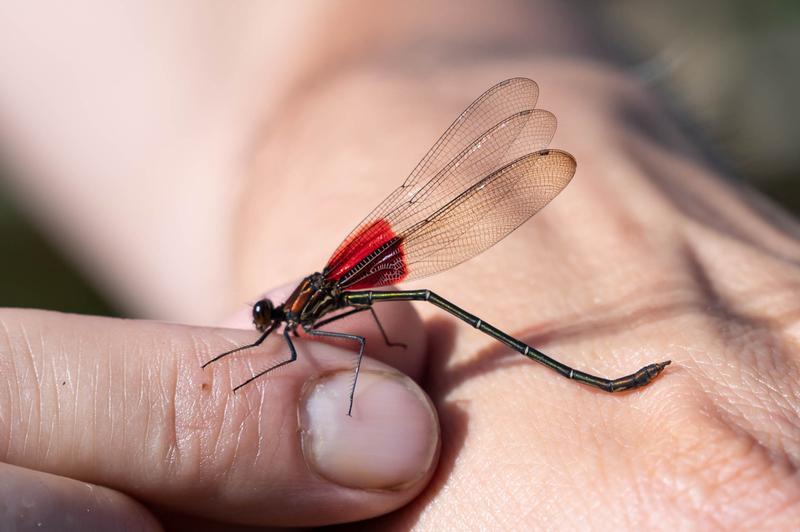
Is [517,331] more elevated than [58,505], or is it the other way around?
[517,331]

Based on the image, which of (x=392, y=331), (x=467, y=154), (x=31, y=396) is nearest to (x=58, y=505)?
(x=31, y=396)

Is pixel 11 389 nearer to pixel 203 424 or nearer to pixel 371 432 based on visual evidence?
pixel 203 424

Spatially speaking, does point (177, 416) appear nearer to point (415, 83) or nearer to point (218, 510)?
point (218, 510)

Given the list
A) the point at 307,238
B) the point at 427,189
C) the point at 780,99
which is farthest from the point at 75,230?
the point at 780,99

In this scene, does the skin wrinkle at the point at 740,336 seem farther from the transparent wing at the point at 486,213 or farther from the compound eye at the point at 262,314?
the compound eye at the point at 262,314

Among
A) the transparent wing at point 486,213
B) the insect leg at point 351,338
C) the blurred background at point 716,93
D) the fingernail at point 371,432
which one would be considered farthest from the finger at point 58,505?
the blurred background at point 716,93

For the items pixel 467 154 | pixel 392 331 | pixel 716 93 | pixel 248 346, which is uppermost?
pixel 716 93
